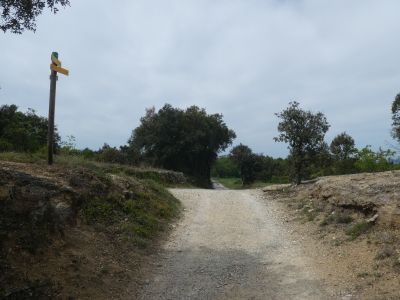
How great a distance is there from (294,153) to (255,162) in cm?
3240

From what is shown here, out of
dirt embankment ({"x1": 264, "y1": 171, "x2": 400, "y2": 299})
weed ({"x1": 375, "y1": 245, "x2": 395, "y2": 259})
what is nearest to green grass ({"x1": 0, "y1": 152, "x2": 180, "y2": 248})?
dirt embankment ({"x1": 264, "y1": 171, "x2": 400, "y2": 299})

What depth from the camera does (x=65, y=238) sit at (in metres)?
8.13

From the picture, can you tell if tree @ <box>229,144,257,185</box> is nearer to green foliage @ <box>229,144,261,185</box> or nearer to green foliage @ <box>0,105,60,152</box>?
green foliage @ <box>229,144,261,185</box>

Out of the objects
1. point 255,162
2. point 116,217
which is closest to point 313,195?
point 116,217

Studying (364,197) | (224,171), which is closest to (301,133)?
(364,197)

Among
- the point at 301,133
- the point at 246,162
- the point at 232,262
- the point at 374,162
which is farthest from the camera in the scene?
the point at 246,162

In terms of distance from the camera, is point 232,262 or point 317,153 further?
point 317,153

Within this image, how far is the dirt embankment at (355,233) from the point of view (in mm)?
7402

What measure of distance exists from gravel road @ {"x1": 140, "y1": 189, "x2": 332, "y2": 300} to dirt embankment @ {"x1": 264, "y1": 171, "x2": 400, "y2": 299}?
469 millimetres

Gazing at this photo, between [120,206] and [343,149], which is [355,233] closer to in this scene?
[120,206]

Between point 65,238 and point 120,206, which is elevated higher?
point 120,206

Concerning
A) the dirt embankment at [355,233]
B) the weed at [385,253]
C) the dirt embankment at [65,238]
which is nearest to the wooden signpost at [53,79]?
the dirt embankment at [65,238]

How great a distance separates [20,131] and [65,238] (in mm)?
19440

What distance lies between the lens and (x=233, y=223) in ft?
43.9
